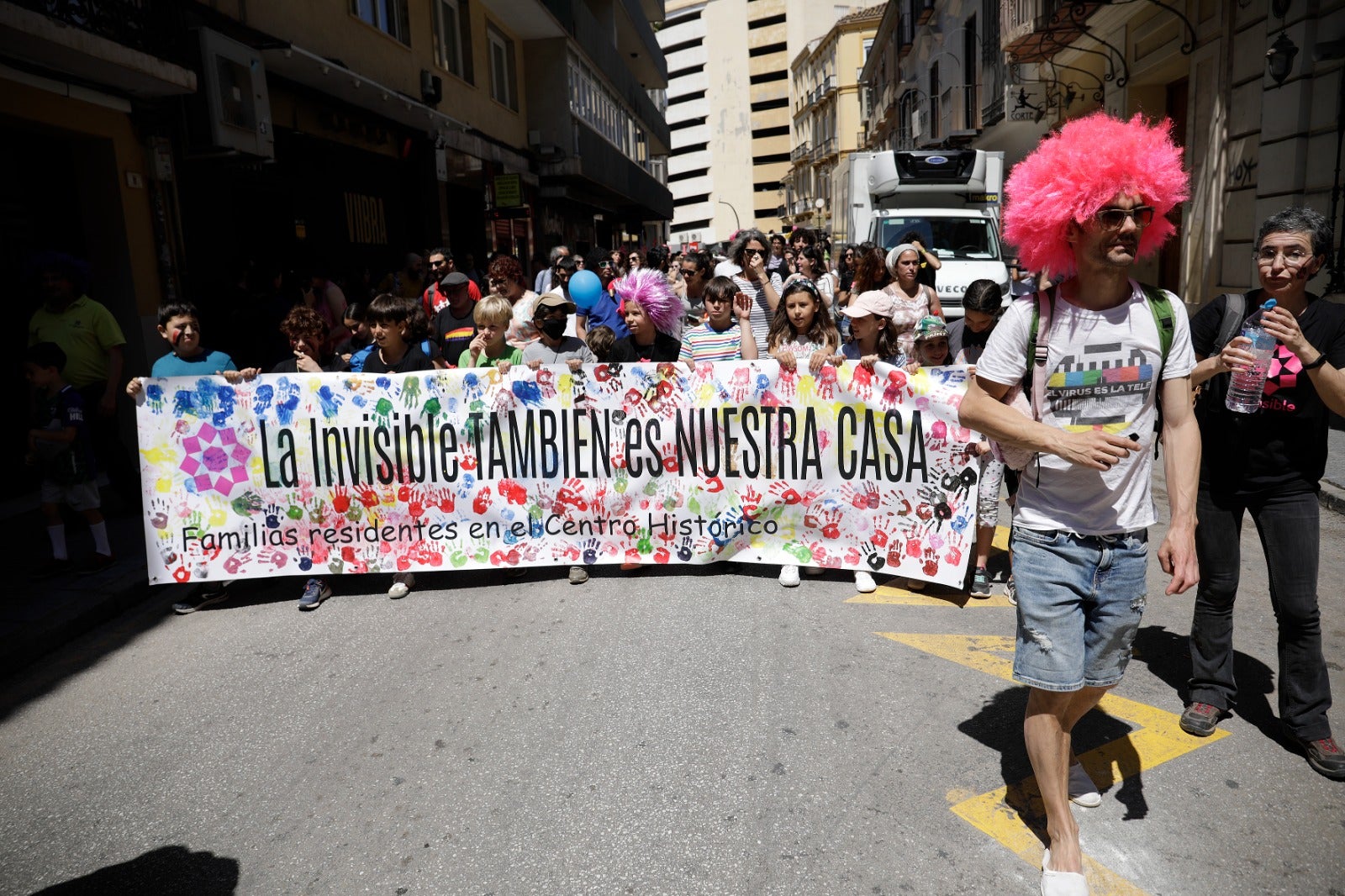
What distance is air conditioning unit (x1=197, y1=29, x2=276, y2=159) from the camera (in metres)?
9.46

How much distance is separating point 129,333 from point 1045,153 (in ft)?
30.7

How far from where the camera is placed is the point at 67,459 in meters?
6.14

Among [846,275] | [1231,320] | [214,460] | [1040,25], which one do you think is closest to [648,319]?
[214,460]

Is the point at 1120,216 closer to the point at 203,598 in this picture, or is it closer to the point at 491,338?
the point at 491,338

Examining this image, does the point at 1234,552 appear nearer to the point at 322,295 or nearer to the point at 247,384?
the point at 247,384

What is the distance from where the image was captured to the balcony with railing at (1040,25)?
16.2 metres

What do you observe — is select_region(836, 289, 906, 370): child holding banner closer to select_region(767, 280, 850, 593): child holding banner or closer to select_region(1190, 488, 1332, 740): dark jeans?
select_region(767, 280, 850, 593): child holding banner

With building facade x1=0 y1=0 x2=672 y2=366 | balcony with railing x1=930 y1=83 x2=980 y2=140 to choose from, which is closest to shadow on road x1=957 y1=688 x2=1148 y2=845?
building facade x1=0 y1=0 x2=672 y2=366

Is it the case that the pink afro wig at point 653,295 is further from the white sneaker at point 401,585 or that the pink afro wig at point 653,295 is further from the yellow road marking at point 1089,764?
the yellow road marking at point 1089,764

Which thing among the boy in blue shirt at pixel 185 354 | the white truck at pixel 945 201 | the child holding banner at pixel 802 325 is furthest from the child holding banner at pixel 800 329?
the white truck at pixel 945 201

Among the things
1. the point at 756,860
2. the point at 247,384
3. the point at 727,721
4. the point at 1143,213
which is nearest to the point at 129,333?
the point at 247,384

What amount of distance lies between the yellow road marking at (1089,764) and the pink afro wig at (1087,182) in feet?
6.05

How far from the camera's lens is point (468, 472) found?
19.4ft

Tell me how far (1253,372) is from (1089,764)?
5.14 feet
